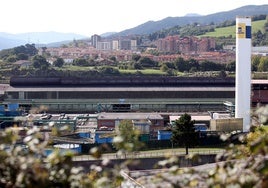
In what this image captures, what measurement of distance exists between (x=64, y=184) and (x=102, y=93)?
21275 millimetres

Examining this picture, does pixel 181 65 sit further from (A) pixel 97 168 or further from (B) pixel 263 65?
(A) pixel 97 168

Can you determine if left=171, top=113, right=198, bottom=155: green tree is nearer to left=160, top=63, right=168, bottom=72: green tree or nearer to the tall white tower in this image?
the tall white tower

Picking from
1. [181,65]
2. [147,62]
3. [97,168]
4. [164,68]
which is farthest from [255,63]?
[97,168]

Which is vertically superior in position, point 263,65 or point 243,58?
point 263,65

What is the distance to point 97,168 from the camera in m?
1.89

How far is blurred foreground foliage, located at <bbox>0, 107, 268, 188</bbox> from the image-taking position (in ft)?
5.67

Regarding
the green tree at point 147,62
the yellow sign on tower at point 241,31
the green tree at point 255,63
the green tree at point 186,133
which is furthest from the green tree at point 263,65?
the green tree at point 186,133

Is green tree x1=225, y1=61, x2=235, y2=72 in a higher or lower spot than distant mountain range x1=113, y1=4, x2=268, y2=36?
lower

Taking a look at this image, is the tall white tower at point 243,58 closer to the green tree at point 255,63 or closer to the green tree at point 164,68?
the green tree at point 164,68

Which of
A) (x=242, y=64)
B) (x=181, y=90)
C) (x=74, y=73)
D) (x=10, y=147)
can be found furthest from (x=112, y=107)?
(x=10, y=147)

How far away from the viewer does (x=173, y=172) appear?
179 centimetres

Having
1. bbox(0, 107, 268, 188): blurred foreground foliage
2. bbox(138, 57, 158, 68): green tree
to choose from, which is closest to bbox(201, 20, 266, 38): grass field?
bbox(138, 57, 158, 68): green tree

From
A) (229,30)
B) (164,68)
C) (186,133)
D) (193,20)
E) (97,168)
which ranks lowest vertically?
(186,133)

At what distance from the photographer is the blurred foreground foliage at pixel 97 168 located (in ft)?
5.67
